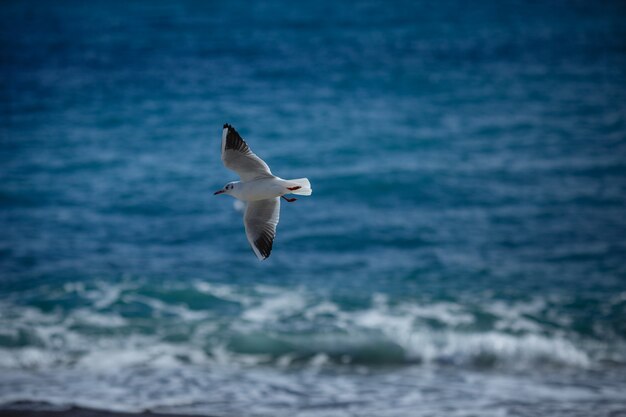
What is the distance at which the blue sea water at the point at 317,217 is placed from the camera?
7434mm

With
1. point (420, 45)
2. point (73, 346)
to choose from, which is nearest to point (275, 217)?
point (73, 346)

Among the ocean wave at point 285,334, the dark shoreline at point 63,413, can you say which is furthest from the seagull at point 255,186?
the ocean wave at point 285,334

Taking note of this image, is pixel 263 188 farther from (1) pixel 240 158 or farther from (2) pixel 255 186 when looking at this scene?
(1) pixel 240 158

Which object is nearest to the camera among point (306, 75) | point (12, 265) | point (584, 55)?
point (12, 265)

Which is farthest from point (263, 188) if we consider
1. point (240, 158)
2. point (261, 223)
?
point (261, 223)

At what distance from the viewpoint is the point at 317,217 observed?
1199 cm

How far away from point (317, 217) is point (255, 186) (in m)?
7.40

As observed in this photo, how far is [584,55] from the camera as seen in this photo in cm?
2042

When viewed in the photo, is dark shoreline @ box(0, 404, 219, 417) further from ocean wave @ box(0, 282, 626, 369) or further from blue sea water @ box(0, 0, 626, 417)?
ocean wave @ box(0, 282, 626, 369)

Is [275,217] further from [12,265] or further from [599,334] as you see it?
[12,265]

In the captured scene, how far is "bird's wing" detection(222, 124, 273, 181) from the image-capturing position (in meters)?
4.51

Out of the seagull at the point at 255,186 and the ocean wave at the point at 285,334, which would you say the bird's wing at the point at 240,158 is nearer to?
the seagull at the point at 255,186

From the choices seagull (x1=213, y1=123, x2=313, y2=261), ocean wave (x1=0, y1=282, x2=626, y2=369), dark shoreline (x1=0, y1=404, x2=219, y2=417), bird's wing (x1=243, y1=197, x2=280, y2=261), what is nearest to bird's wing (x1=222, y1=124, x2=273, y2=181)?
seagull (x1=213, y1=123, x2=313, y2=261)

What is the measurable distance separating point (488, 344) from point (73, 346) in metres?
4.16
